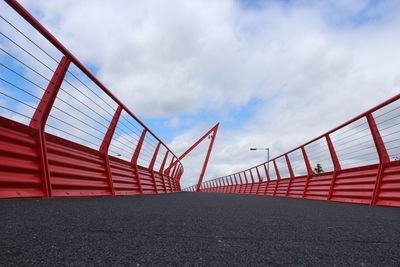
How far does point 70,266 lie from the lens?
1531mm

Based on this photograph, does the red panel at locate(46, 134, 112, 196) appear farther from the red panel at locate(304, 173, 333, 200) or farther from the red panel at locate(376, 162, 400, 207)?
the red panel at locate(304, 173, 333, 200)

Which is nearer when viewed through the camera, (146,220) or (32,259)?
(32,259)

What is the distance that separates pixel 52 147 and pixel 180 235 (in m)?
3.23

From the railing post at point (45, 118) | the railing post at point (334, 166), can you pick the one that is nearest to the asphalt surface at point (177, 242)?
the railing post at point (45, 118)

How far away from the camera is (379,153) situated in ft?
21.8

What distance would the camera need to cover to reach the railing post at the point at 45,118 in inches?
171

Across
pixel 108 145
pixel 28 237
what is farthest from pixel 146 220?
pixel 108 145

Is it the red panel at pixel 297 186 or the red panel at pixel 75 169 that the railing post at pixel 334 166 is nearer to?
the red panel at pixel 297 186

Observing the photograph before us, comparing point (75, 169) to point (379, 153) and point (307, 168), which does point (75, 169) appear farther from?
point (307, 168)

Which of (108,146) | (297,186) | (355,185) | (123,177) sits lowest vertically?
(355,185)

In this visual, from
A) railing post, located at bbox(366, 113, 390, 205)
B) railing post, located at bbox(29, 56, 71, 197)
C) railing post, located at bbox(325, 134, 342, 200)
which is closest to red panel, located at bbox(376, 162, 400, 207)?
railing post, located at bbox(366, 113, 390, 205)

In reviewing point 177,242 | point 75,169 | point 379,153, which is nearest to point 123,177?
point 75,169

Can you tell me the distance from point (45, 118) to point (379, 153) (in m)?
6.00

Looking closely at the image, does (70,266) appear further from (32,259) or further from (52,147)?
(52,147)
